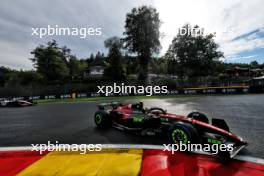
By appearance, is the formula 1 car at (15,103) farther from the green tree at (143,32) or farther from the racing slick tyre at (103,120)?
the green tree at (143,32)

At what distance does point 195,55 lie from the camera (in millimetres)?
34312

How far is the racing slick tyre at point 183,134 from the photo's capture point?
338 cm

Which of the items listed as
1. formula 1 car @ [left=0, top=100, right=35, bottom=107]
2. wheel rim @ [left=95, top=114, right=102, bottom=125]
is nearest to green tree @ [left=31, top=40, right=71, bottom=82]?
formula 1 car @ [left=0, top=100, right=35, bottom=107]

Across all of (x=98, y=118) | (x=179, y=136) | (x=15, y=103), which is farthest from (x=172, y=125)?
(x=15, y=103)

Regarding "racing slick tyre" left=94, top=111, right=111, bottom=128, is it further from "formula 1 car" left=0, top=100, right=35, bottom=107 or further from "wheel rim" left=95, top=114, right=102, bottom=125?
"formula 1 car" left=0, top=100, right=35, bottom=107

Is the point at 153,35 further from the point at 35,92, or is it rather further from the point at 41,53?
the point at 41,53

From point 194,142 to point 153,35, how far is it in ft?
93.1

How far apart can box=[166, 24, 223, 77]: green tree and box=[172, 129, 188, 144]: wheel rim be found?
32929 millimetres

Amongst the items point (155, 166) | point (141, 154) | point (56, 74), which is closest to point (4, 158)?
point (141, 154)

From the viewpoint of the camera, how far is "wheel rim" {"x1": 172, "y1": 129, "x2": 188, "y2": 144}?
3.47 metres

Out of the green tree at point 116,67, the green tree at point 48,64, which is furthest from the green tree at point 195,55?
the green tree at point 48,64

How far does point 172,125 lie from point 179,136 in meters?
0.26

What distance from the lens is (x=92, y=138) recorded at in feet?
15.6

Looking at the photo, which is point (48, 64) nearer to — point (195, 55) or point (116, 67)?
point (116, 67)
